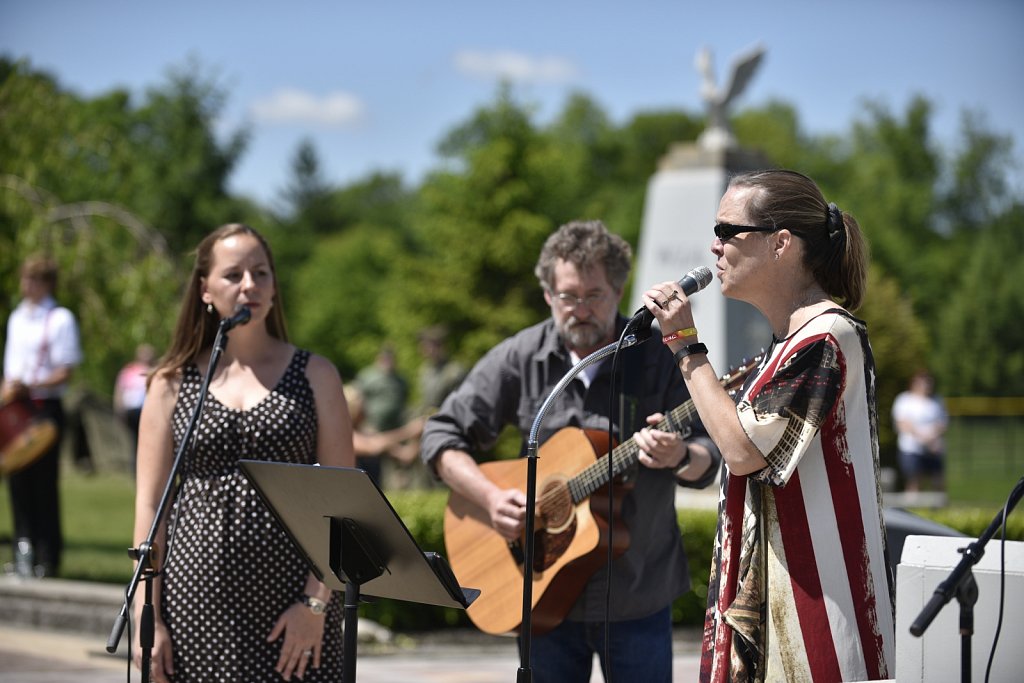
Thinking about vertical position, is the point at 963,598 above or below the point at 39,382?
below

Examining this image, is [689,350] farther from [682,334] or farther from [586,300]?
[586,300]

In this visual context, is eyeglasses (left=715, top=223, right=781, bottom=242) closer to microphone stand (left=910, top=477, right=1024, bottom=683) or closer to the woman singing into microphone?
the woman singing into microphone

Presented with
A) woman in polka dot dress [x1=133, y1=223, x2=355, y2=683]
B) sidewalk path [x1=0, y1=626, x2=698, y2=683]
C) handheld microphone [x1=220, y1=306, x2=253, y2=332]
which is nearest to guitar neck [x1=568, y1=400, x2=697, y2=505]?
woman in polka dot dress [x1=133, y1=223, x2=355, y2=683]

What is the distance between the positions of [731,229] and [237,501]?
1791mm

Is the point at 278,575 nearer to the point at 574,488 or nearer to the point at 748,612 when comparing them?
the point at 574,488

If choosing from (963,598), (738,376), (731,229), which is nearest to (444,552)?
(738,376)

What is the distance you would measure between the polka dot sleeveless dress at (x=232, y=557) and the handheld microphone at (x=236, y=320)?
262 mm

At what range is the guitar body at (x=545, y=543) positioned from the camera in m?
4.02

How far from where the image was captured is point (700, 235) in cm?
1144

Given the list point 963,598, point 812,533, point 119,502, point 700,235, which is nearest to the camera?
point 963,598

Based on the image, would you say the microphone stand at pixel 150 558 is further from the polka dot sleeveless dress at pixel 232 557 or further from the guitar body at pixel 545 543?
the guitar body at pixel 545 543

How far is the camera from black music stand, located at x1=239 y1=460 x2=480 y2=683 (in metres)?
3.06

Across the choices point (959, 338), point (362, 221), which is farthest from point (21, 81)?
point (362, 221)

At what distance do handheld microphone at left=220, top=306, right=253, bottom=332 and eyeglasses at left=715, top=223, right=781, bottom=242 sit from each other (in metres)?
1.55
